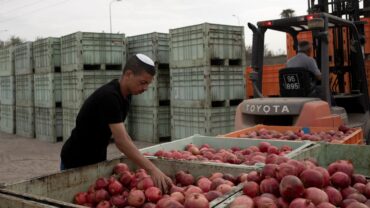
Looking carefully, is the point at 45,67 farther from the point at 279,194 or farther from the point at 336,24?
the point at 279,194

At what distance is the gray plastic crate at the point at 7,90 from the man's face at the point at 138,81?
46.2 ft

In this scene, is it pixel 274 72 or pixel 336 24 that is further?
pixel 274 72

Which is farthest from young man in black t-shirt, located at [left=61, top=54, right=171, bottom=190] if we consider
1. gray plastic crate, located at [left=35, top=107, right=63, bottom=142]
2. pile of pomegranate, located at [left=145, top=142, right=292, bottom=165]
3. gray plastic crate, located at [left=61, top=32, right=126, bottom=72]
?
gray plastic crate, located at [left=35, top=107, right=63, bottom=142]

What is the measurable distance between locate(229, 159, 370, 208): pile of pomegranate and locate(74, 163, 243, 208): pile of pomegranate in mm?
241

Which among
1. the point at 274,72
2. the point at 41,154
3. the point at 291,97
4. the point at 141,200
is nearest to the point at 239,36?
the point at 274,72

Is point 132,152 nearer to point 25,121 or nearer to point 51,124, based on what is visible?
point 51,124

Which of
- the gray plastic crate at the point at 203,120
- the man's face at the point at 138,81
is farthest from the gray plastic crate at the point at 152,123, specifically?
the man's face at the point at 138,81

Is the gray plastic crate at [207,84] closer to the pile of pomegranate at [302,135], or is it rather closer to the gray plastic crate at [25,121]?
the pile of pomegranate at [302,135]

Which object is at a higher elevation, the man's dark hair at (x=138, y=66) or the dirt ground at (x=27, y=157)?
the man's dark hair at (x=138, y=66)

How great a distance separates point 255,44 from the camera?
707 centimetres

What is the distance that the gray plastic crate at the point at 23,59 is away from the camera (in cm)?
1445

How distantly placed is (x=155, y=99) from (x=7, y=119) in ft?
27.4

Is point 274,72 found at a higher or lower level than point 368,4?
lower

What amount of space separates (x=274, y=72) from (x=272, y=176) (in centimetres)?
930
